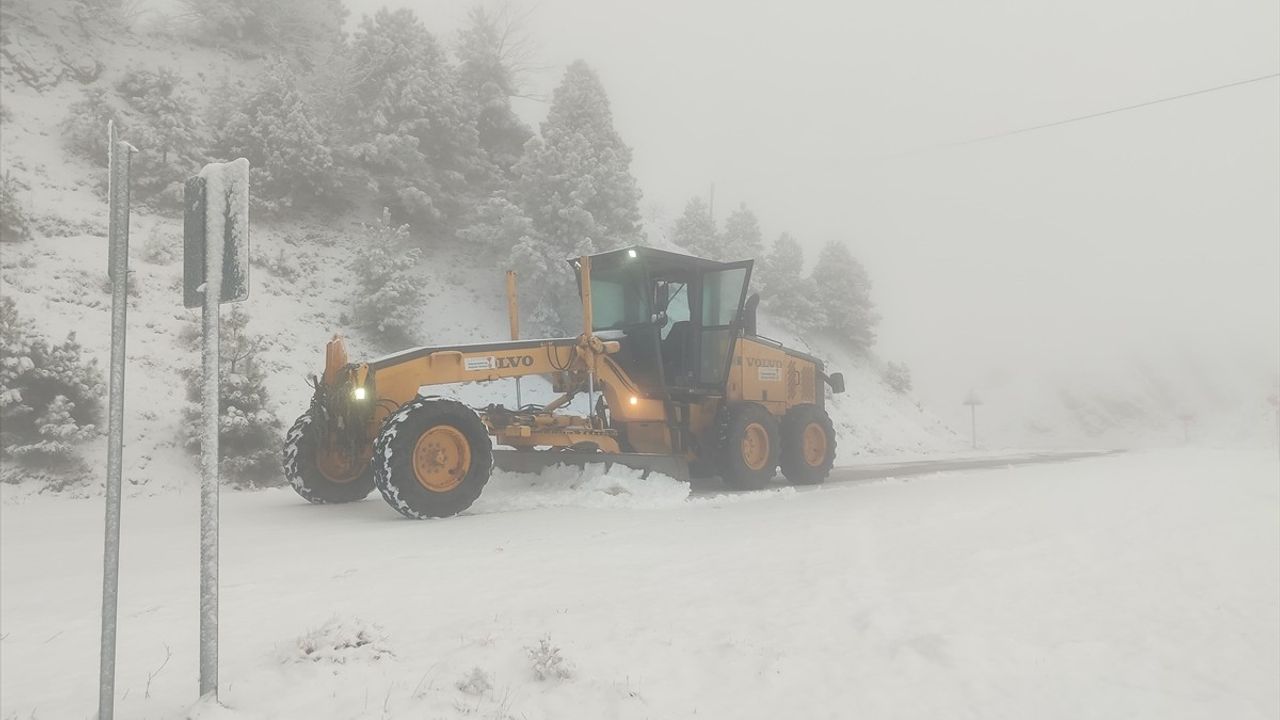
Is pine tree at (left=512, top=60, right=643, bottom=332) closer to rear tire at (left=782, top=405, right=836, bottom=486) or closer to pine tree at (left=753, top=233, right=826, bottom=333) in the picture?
rear tire at (left=782, top=405, right=836, bottom=486)

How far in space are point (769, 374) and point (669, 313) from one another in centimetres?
264

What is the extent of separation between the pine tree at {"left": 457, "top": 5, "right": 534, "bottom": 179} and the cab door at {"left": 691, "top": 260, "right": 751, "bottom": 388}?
51.9ft

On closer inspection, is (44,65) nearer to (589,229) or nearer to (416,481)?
(589,229)

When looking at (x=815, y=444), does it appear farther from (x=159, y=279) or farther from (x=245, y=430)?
(x=159, y=279)

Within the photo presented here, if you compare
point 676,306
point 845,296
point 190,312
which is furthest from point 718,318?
point 845,296

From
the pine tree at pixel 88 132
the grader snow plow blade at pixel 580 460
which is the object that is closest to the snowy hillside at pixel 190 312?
the pine tree at pixel 88 132

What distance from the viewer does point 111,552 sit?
276 centimetres

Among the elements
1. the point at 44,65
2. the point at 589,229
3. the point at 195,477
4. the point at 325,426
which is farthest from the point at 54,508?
the point at 44,65

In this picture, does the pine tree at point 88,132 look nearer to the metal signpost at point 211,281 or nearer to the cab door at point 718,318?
the cab door at point 718,318

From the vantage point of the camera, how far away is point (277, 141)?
805 inches

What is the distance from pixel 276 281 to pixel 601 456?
44.6ft

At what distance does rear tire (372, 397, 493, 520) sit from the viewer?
22.6 ft

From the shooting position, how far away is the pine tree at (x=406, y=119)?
72.8 feet

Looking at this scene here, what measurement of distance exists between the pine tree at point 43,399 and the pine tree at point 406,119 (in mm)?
11408
